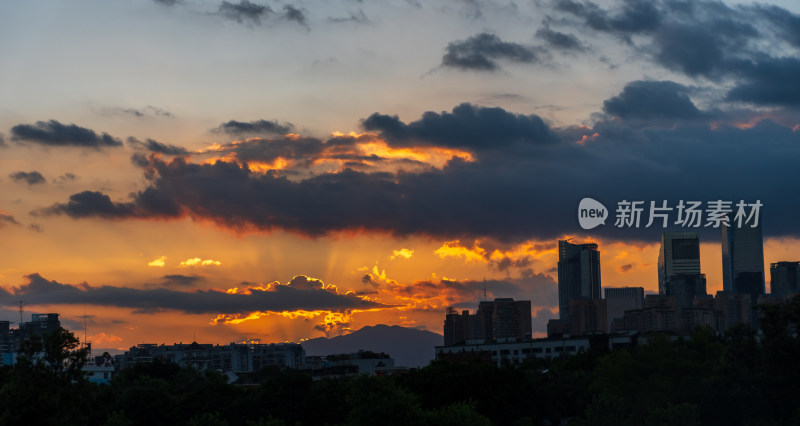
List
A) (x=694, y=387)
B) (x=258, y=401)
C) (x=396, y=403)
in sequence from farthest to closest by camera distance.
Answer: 1. (x=258, y=401)
2. (x=694, y=387)
3. (x=396, y=403)

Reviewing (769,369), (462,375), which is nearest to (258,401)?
(462,375)

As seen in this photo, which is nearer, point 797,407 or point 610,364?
point 797,407

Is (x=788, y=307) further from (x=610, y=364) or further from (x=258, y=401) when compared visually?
(x=258, y=401)

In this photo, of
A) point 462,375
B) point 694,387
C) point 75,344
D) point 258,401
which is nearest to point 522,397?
point 462,375

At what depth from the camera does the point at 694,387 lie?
87875 millimetres

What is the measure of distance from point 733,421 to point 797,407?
17.7 ft

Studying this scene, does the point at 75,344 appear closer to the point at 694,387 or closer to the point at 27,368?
the point at 27,368

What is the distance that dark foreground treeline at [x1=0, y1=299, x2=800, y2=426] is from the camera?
72062 millimetres

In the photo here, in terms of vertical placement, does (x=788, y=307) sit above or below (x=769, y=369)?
above

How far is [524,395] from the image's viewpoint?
103m

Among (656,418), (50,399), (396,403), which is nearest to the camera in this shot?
(50,399)

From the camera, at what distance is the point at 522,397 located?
102562mm

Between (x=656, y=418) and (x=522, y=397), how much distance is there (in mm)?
27446

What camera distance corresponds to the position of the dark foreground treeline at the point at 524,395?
72062 millimetres
